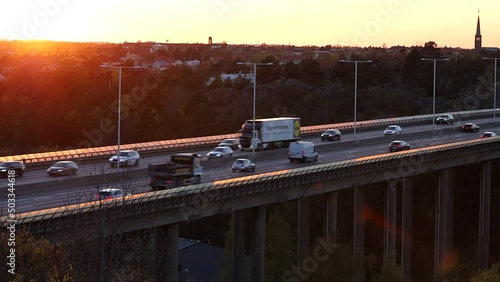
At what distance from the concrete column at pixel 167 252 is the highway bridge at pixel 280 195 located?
42mm

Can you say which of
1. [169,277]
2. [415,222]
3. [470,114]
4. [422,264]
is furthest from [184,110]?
[169,277]

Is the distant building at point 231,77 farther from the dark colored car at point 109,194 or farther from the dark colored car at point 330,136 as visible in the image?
the dark colored car at point 109,194

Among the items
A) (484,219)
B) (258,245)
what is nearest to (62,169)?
(258,245)

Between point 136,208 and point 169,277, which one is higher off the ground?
point 136,208

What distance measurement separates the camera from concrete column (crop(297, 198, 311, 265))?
1735 inches

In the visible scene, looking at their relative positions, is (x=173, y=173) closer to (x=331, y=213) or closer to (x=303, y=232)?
(x=303, y=232)

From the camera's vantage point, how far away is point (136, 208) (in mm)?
30547

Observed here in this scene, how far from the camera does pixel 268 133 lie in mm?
56125

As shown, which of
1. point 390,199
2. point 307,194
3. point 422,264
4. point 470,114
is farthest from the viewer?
point 470,114

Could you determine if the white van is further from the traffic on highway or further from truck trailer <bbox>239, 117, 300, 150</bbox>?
truck trailer <bbox>239, 117, 300, 150</bbox>

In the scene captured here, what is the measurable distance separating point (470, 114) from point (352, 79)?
105 ft

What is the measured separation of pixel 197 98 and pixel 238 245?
2823 inches

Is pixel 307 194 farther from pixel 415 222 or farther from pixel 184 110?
pixel 184 110

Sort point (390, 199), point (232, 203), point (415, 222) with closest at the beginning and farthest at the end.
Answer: point (232, 203), point (390, 199), point (415, 222)
